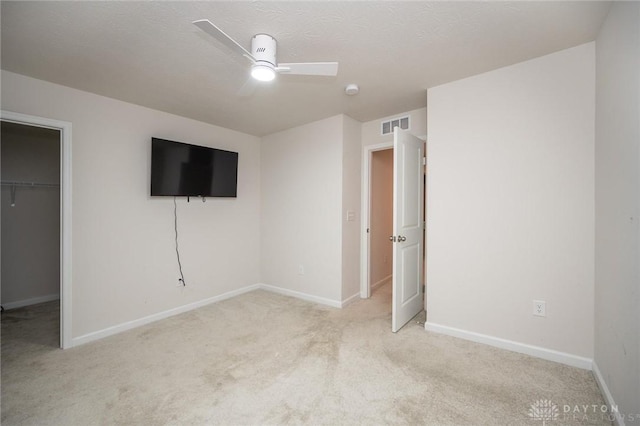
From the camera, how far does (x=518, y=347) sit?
225 centimetres

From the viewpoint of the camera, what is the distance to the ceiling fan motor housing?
175 cm

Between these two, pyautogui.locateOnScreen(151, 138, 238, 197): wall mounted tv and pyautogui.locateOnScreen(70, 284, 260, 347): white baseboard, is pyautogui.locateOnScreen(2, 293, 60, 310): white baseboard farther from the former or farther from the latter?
pyautogui.locateOnScreen(151, 138, 238, 197): wall mounted tv

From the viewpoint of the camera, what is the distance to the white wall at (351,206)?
3467mm

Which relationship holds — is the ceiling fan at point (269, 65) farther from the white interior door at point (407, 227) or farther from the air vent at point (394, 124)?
the air vent at point (394, 124)

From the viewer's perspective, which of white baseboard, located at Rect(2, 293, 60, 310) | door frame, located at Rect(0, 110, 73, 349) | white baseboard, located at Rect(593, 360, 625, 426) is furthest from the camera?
white baseboard, located at Rect(2, 293, 60, 310)

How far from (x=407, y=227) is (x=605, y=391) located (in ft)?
5.78

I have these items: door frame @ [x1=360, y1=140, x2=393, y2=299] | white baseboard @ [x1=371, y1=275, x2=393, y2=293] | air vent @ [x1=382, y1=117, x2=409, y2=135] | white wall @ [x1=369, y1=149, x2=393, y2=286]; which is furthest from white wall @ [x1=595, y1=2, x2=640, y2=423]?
white baseboard @ [x1=371, y1=275, x2=393, y2=293]

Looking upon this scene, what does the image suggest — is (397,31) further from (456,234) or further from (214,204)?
(214,204)

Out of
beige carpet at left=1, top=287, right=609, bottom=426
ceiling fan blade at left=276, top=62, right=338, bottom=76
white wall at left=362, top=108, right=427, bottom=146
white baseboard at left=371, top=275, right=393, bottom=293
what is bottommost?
beige carpet at left=1, top=287, right=609, bottom=426

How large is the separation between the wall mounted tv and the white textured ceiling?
23.3 inches

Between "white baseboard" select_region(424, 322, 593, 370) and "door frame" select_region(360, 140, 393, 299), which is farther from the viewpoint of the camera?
"door frame" select_region(360, 140, 393, 299)

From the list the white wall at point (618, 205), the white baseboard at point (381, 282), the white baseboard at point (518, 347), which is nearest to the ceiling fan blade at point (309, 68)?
the white wall at point (618, 205)

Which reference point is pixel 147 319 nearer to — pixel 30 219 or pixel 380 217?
pixel 30 219

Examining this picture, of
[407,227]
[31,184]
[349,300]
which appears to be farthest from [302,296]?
[31,184]
